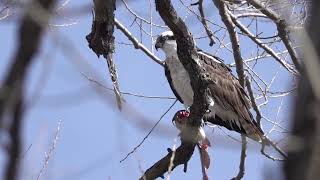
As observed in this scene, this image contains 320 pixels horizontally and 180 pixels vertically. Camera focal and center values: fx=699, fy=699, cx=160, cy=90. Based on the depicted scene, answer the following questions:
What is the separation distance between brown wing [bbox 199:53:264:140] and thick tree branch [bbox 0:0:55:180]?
19.0 ft

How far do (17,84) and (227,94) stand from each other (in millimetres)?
5954

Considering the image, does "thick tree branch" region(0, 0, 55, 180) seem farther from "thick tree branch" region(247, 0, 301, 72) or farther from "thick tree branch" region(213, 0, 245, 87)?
"thick tree branch" region(213, 0, 245, 87)

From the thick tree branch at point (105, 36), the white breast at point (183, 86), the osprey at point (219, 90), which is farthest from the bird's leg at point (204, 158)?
the osprey at point (219, 90)

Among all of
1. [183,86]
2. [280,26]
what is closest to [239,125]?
[183,86]

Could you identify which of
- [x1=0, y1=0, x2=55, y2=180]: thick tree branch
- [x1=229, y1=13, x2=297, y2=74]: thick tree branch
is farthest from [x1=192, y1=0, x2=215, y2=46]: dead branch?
[x1=0, y1=0, x2=55, y2=180]: thick tree branch

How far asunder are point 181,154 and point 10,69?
3713mm

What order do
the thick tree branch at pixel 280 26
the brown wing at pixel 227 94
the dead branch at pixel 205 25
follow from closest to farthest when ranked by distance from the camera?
the thick tree branch at pixel 280 26
the dead branch at pixel 205 25
the brown wing at pixel 227 94

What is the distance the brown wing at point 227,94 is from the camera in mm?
7055

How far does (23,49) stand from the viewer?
1.22 metres

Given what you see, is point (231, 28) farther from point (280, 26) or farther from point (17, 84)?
point (17, 84)

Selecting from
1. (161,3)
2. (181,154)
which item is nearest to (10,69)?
(161,3)

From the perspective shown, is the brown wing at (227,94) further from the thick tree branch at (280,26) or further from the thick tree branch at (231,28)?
the thick tree branch at (280,26)

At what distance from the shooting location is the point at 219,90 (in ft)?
23.3

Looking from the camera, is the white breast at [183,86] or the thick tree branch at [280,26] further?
the white breast at [183,86]
